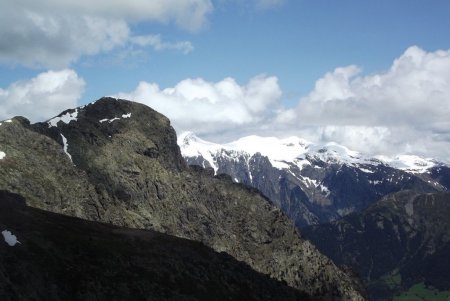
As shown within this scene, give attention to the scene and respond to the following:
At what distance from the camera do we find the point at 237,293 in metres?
150

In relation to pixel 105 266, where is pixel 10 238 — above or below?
above

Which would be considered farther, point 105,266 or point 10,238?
point 105,266

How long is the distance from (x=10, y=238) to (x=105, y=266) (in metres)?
20.4

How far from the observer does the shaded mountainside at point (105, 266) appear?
94.8 metres

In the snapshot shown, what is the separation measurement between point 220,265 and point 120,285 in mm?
51610

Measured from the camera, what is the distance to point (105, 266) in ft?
370

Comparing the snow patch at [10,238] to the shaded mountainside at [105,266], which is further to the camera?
the snow patch at [10,238]

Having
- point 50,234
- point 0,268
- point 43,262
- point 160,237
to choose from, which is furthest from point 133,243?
point 0,268

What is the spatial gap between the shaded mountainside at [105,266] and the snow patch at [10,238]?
901 mm

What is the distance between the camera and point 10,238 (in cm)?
10081

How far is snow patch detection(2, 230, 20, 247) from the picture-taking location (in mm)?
99463

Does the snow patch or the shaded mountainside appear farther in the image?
the snow patch

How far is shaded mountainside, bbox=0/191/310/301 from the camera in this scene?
94.8 m

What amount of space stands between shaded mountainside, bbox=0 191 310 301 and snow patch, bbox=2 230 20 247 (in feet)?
2.96
